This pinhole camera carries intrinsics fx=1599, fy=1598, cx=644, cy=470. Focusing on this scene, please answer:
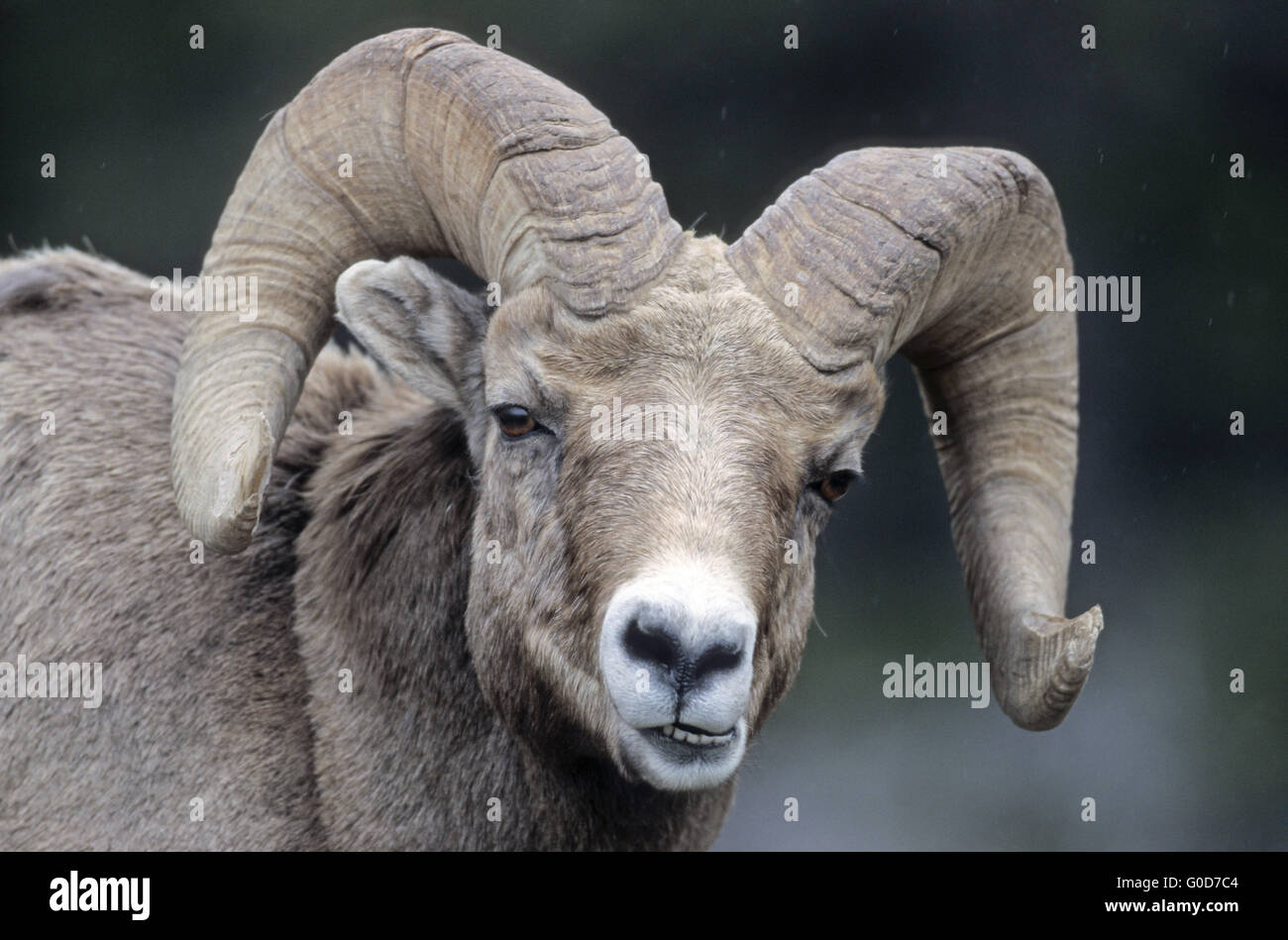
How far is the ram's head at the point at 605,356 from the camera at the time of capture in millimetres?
4109

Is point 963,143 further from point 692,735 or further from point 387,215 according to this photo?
point 692,735

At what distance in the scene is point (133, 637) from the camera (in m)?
4.87

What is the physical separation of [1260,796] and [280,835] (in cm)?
871

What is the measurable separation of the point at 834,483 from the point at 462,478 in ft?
3.74

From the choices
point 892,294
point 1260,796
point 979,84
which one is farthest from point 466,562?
Result: point 1260,796

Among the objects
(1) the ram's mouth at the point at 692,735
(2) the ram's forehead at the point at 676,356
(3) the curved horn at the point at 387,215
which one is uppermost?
(3) the curved horn at the point at 387,215

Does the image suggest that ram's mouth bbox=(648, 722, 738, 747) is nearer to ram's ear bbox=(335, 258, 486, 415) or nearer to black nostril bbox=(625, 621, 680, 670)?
black nostril bbox=(625, 621, 680, 670)

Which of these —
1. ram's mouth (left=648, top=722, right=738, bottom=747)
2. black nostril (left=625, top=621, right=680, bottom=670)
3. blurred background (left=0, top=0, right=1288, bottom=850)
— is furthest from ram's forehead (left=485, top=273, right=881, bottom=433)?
blurred background (left=0, top=0, right=1288, bottom=850)

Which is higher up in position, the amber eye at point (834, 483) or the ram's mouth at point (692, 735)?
the amber eye at point (834, 483)

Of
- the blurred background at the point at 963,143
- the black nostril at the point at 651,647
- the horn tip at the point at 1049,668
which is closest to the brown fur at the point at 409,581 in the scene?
the black nostril at the point at 651,647

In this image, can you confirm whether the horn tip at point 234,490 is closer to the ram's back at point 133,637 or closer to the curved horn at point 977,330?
the ram's back at point 133,637

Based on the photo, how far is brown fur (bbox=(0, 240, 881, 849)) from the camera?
4.32m

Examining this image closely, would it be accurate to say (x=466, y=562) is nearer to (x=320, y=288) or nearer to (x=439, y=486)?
(x=439, y=486)

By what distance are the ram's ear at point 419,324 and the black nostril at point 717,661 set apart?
1.39m
